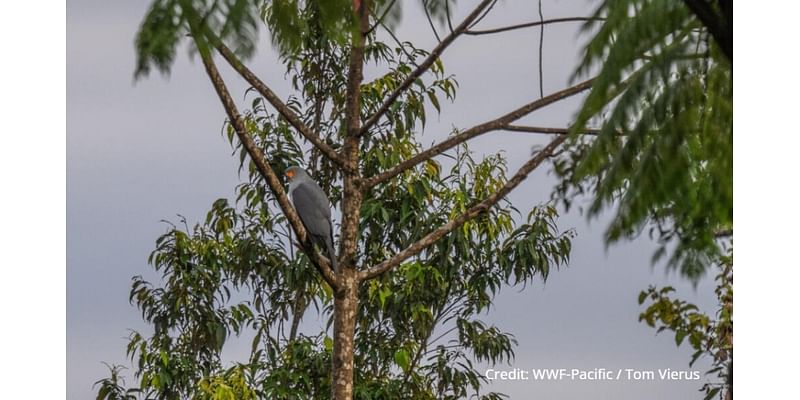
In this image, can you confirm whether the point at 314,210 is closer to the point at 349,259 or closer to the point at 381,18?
the point at 349,259

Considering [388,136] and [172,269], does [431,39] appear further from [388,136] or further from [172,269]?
[172,269]

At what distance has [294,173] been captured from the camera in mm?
4230

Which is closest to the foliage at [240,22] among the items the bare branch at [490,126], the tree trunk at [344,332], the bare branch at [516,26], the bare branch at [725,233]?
the bare branch at [516,26]

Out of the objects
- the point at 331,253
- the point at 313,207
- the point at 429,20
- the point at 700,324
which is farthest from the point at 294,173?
the point at 700,324

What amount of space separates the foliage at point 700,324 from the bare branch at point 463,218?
0.58 m

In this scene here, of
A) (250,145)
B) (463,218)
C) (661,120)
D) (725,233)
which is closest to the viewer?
(661,120)

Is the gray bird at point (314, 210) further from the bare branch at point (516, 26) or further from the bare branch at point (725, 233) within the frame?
the bare branch at point (725, 233)

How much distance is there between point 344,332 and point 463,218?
1.95ft

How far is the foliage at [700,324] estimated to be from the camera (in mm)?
3842

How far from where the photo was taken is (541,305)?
4.03 meters

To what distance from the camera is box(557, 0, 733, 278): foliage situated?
3.06 metres

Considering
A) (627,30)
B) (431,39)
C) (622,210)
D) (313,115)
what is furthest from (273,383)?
(627,30)

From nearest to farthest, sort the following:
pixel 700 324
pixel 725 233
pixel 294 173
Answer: pixel 725 233 < pixel 700 324 < pixel 294 173

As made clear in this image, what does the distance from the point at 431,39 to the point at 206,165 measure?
92 centimetres
